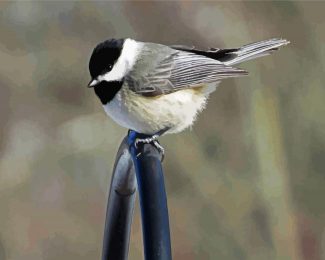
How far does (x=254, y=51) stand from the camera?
6.55ft

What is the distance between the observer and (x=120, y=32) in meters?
3.77

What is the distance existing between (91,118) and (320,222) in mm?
1088

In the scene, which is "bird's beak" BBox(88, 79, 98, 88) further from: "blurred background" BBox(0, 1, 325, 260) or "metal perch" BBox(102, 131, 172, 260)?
"blurred background" BBox(0, 1, 325, 260)

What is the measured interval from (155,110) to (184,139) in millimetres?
1567

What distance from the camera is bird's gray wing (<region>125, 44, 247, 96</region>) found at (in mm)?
1938

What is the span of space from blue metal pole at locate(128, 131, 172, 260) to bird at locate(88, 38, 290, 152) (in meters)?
0.44

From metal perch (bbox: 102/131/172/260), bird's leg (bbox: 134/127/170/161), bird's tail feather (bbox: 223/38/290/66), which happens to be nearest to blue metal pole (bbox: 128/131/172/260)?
metal perch (bbox: 102/131/172/260)

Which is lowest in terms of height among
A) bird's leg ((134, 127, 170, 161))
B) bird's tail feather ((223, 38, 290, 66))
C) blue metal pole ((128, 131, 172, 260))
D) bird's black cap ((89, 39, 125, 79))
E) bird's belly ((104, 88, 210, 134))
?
blue metal pole ((128, 131, 172, 260))

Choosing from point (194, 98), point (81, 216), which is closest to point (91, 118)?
point (81, 216)

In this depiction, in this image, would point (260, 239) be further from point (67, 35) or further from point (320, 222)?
point (67, 35)

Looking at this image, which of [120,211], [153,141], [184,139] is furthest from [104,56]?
[184,139]

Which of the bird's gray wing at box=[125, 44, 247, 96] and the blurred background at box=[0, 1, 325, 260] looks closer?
the bird's gray wing at box=[125, 44, 247, 96]

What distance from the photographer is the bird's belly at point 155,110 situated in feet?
6.08

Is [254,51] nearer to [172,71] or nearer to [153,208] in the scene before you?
[172,71]
